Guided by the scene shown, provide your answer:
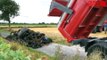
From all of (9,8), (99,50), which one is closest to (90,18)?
(99,50)

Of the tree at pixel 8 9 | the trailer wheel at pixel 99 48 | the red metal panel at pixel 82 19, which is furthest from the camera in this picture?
the tree at pixel 8 9

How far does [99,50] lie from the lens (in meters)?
13.1

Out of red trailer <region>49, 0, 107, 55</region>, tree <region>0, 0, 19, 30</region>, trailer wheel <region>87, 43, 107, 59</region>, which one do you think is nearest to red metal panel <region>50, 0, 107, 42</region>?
Answer: red trailer <region>49, 0, 107, 55</region>

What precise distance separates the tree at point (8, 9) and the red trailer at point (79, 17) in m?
38.4

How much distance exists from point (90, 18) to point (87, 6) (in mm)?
717

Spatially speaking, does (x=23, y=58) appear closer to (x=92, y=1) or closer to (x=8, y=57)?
(x=8, y=57)

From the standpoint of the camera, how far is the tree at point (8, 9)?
53656 millimetres

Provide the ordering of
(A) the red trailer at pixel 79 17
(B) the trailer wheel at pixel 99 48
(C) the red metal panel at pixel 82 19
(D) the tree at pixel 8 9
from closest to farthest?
(B) the trailer wheel at pixel 99 48
(A) the red trailer at pixel 79 17
(C) the red metal panel at pixel 82 19
(D) the tree at pixel 8 9

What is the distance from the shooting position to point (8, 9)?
5344cm

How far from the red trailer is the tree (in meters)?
38.4

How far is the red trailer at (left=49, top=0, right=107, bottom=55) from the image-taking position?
555 inches

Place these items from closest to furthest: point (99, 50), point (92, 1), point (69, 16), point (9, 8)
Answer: point (99, 50)
point (92, 1)
point (69, 16)
point (9, 8)

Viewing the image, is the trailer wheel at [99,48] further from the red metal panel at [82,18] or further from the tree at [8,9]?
the tree at [8,9]

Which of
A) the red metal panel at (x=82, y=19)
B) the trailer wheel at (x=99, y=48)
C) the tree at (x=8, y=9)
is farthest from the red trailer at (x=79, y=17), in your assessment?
the tree at (x=8, y=9)
